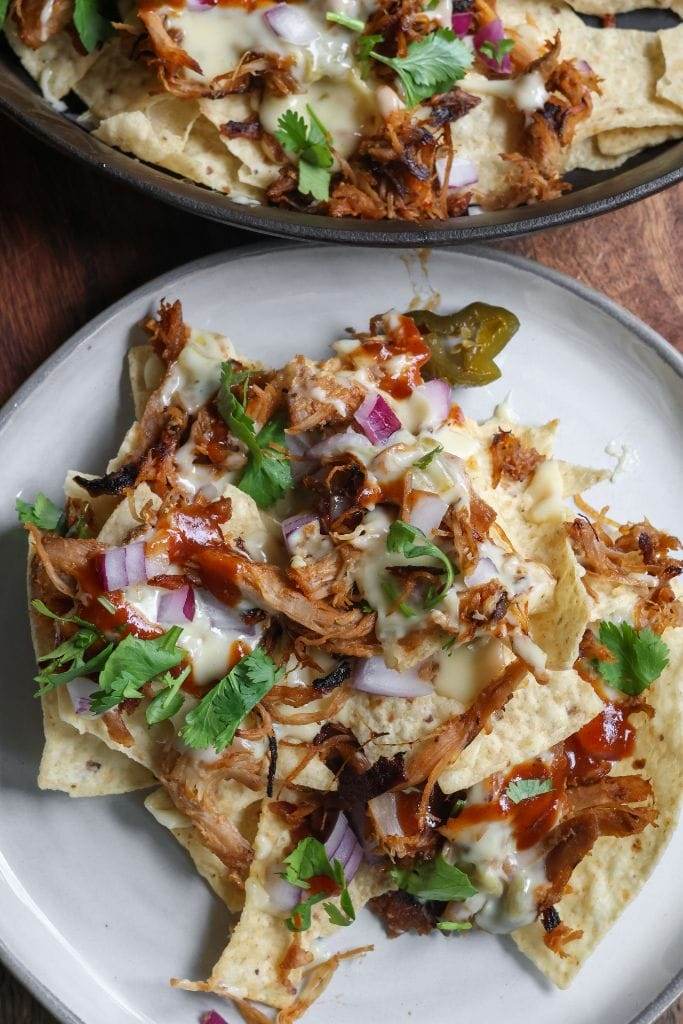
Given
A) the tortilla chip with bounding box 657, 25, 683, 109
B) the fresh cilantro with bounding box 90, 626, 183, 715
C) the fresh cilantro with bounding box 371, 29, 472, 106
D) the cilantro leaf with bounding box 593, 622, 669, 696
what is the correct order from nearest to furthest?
the fresh cilantro with bounding box 90, 626, 183, 715 < the fresh cilantro with bounding box 371, 29, 472, 106 < the cilantro leaf with bounding box 593, 622, 669, 696 < the tortilla chip with bounding box 657, 25, 683, 109

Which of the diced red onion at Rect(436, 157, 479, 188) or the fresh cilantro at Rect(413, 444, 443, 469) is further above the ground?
the diced red onion at Rect(436, 157, 479, 188)

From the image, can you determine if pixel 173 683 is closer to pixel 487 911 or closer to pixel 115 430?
pixel 115 430

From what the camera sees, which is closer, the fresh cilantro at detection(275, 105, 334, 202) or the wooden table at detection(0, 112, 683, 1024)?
the fresh cilantro at detection(275, 105, 334, 202)

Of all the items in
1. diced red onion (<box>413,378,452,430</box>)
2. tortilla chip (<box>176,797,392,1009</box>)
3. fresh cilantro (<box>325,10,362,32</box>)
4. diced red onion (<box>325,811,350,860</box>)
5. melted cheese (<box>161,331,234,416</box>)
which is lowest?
tortilla chip (<box>176,797,392,1009</box>)

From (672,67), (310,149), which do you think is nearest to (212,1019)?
(310,149)

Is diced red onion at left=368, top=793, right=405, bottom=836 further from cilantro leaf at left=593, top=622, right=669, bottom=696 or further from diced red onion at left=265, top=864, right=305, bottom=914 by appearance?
cilantro leaf at left=593, top=622, right=669, bottom=696

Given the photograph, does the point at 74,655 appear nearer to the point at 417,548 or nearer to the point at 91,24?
the point at 417,548

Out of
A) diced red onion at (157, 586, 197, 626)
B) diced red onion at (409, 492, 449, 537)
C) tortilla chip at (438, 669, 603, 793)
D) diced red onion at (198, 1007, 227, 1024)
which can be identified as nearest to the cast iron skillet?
diced red onion at (409, 492, 449, 537)

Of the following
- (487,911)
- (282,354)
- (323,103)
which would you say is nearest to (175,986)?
(487,911)
